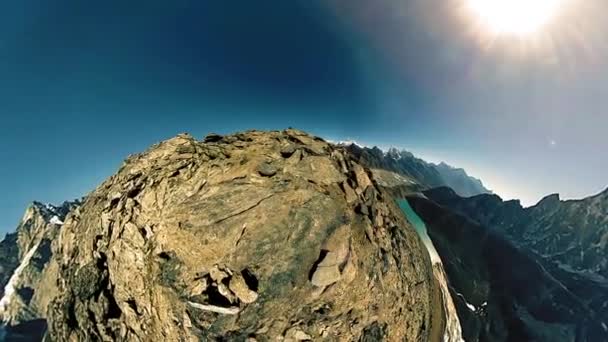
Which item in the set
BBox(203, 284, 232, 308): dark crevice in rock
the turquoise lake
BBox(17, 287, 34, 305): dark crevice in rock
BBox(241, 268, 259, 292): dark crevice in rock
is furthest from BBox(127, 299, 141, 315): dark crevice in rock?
BBox(17, 287, 34, 305): dark crevice in rock

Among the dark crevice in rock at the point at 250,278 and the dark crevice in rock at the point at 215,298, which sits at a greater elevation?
the dark crevice in rock at the point at 250,278

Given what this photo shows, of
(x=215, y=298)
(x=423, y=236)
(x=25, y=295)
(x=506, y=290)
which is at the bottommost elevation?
(x=215, y=298)

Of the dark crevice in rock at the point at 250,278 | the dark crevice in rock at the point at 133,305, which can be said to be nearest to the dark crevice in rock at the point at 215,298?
the dark crevice in rock at the point at 250,278

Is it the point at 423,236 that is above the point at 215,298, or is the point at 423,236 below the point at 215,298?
above

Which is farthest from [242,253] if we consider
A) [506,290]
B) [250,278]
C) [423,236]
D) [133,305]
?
[506,290]

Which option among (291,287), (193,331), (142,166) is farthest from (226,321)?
(142,166)

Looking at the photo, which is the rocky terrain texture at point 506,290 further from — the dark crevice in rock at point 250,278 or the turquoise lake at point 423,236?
the dark crevice in rock at point 250,278

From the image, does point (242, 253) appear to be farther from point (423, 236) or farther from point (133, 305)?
point (423, 236)
